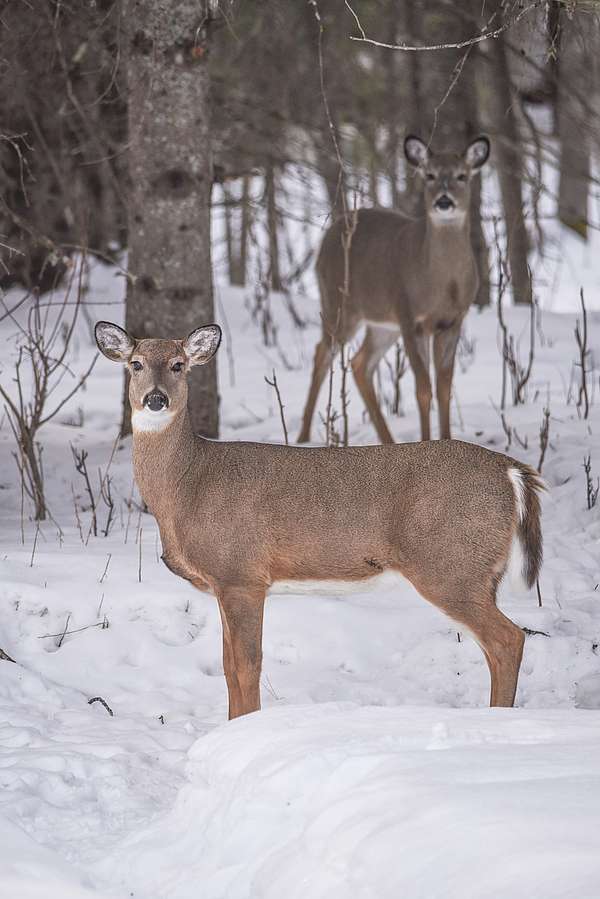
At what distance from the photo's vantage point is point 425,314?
325 inches

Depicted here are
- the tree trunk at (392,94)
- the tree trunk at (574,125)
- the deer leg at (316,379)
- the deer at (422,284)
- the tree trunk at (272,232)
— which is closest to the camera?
the deer at (422,284)

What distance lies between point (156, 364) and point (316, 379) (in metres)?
3.80

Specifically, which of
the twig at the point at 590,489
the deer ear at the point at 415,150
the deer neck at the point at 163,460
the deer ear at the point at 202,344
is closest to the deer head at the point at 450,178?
the deer ear at the point at 415,150

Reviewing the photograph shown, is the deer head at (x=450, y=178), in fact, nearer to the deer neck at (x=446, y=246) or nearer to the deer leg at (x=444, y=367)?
the deer neck at (x=446, y=246)

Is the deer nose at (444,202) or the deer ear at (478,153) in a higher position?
the deer ear at (478,153)

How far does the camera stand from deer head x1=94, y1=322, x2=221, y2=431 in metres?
5.11

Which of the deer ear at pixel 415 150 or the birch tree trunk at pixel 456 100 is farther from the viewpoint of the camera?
the birch tree trunk at pixel 456 100

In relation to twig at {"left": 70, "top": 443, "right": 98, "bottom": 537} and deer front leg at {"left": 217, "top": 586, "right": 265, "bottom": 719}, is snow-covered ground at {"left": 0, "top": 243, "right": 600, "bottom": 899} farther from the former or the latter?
deer front leg at {"left": 217, "top": 586, "right": 265, "bottom": 719}

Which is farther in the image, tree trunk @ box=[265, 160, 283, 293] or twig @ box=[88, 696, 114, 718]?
tree trunk @ box=[265, 160, 283, 293]

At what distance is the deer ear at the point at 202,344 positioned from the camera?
17.6 ft

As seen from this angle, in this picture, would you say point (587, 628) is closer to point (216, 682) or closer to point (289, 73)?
point (216, 682)

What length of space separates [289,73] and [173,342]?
1178 centimetres

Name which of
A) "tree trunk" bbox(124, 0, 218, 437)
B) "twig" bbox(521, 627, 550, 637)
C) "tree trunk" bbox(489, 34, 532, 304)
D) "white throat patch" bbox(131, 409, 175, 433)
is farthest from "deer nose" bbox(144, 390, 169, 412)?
"tree trunk" bbox(489, 34, 532, 304)

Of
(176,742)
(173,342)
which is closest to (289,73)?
(173,342)
